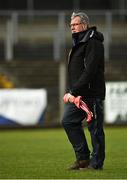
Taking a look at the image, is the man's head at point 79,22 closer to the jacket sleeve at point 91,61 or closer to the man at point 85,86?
the man at point 85,86

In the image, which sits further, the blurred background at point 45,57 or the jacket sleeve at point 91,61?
the blurred background at point 45,57

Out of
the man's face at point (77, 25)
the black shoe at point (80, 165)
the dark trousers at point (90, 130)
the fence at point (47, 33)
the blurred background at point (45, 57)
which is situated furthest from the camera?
the fence at point (47, 33)

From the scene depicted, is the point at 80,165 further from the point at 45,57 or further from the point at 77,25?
the point at 45,57

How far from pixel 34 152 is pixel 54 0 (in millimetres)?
20599

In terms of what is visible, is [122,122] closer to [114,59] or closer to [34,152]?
[114,59]

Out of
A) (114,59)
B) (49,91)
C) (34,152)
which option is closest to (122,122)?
(49,91)

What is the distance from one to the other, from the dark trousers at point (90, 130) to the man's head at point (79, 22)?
973 mm

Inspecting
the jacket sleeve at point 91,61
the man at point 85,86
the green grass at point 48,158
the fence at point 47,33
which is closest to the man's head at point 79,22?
the man at point 85,86

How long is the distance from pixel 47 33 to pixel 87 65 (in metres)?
22.4

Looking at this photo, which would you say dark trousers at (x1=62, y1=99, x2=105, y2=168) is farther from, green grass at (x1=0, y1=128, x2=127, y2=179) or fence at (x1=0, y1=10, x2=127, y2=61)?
fence at (x1=0, y1=10, x2=127, y2=61)

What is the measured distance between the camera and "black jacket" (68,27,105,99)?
1138 cm

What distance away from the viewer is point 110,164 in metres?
12.9

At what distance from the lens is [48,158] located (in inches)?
557

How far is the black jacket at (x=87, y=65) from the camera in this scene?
11.4m
